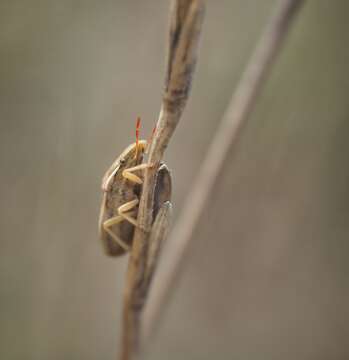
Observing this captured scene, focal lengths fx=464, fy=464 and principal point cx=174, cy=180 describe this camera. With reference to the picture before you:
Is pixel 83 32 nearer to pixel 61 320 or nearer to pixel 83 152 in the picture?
pixel 83 152

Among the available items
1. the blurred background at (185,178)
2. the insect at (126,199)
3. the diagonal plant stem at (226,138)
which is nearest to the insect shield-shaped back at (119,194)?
the insect at (126,199)

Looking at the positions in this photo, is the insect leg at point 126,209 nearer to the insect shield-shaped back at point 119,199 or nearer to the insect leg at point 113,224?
the insect shield-shaped back at point 119,199

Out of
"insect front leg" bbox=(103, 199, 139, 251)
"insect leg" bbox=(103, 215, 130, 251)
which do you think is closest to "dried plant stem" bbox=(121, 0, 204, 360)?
"insect front leg" bbox=(103, 199, 139, 251)

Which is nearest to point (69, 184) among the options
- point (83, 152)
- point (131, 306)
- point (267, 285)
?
point (83, 152)

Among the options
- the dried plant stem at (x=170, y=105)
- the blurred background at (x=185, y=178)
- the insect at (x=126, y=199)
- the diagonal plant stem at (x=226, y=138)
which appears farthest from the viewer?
the blurred background at (x=185, y=178)

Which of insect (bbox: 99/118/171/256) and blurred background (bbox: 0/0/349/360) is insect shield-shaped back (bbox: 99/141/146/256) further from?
blurred background (bbox: 0/0/349/360)
